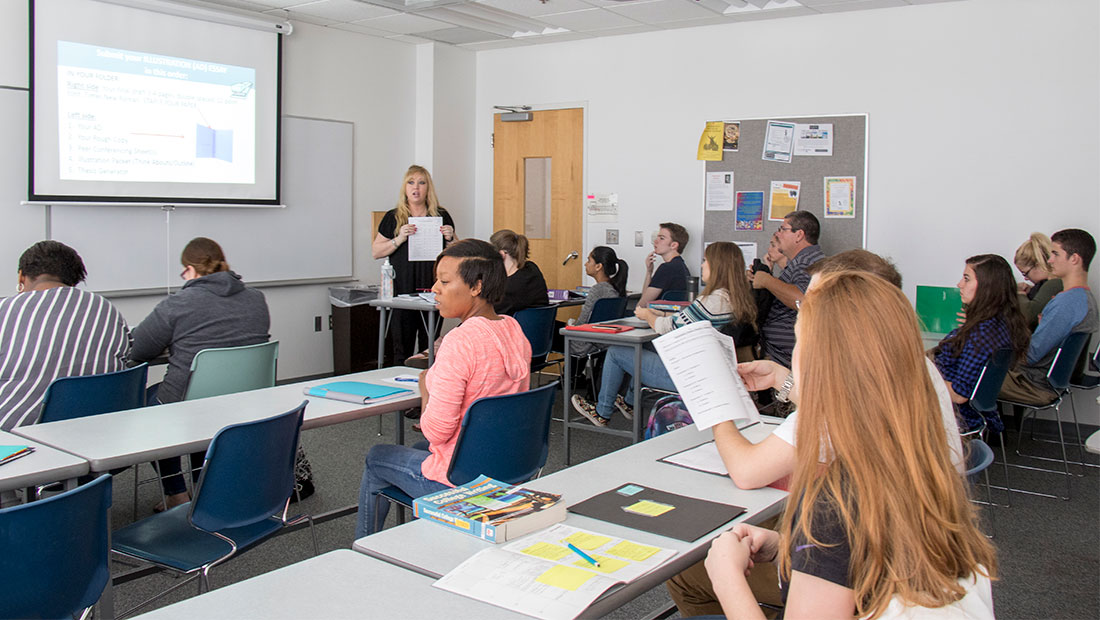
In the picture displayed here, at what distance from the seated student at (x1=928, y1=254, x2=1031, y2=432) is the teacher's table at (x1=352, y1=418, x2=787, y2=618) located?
87.4 inches

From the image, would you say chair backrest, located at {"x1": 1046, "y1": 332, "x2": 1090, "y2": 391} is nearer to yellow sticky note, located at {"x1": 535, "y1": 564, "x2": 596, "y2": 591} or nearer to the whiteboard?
yellow sticky note, located at {"x1": 535, "y1": 564, "x2": 596, "y2": 591}

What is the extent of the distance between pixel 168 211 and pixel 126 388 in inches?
135

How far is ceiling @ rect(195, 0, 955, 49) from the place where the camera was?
6.32 meters

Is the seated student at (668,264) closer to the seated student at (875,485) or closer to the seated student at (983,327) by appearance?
the seated student at (983,327)

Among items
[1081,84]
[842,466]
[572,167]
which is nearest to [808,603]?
[842,466]

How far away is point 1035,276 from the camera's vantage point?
5.64m

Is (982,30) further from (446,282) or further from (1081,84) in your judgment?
(446,282)

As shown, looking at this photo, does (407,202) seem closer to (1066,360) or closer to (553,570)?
(1066,360)

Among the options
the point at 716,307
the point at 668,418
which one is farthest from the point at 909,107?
the point at 668,418

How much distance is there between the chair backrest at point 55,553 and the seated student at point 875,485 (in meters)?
1.40

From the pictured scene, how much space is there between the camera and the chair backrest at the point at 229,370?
3533mm

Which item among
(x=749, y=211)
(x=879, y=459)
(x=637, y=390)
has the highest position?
(x=749, y=211)

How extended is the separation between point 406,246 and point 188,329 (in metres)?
2.77

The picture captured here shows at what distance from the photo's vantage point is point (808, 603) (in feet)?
4.29
